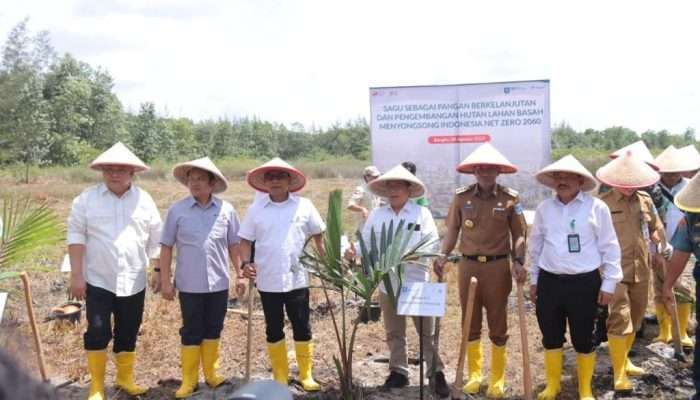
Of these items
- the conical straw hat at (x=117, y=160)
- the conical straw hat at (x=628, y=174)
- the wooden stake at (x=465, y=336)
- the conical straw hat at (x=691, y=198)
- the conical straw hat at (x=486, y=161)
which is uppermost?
the conical straw hat at (x=117, y=160)

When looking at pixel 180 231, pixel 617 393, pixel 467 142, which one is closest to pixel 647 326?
pixel 617 393

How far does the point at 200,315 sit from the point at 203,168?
1.11m

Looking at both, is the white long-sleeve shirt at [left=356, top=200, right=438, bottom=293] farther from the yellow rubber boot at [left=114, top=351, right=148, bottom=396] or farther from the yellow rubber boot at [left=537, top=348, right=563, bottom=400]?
the yellow rubber boot at [left=114, top=351, right=148, bottom=396]

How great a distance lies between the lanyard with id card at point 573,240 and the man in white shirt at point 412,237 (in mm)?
940

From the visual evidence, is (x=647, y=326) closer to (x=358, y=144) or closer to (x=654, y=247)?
(x=654, y=247)

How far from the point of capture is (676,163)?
5973mm

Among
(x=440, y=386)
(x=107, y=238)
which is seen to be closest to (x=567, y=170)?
(x=440, y=386)

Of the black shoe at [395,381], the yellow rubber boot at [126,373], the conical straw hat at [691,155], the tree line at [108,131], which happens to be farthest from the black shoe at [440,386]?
the tree line at [108,131]

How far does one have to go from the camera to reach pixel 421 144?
7.46 meters

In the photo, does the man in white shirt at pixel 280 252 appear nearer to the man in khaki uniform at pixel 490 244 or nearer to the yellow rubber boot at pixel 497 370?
the man in khaki uniform at pixel 490 244

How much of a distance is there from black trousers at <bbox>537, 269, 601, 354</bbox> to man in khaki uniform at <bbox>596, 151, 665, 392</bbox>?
44cm

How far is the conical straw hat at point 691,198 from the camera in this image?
3975mm

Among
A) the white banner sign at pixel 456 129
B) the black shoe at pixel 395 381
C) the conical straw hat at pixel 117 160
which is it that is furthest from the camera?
the white banner sign at pixel 456 129

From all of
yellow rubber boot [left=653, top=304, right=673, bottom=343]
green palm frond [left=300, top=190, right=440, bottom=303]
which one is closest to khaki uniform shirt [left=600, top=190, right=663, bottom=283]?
yellow rubber boot [left=653, top=304, right=673, bottom=343]
